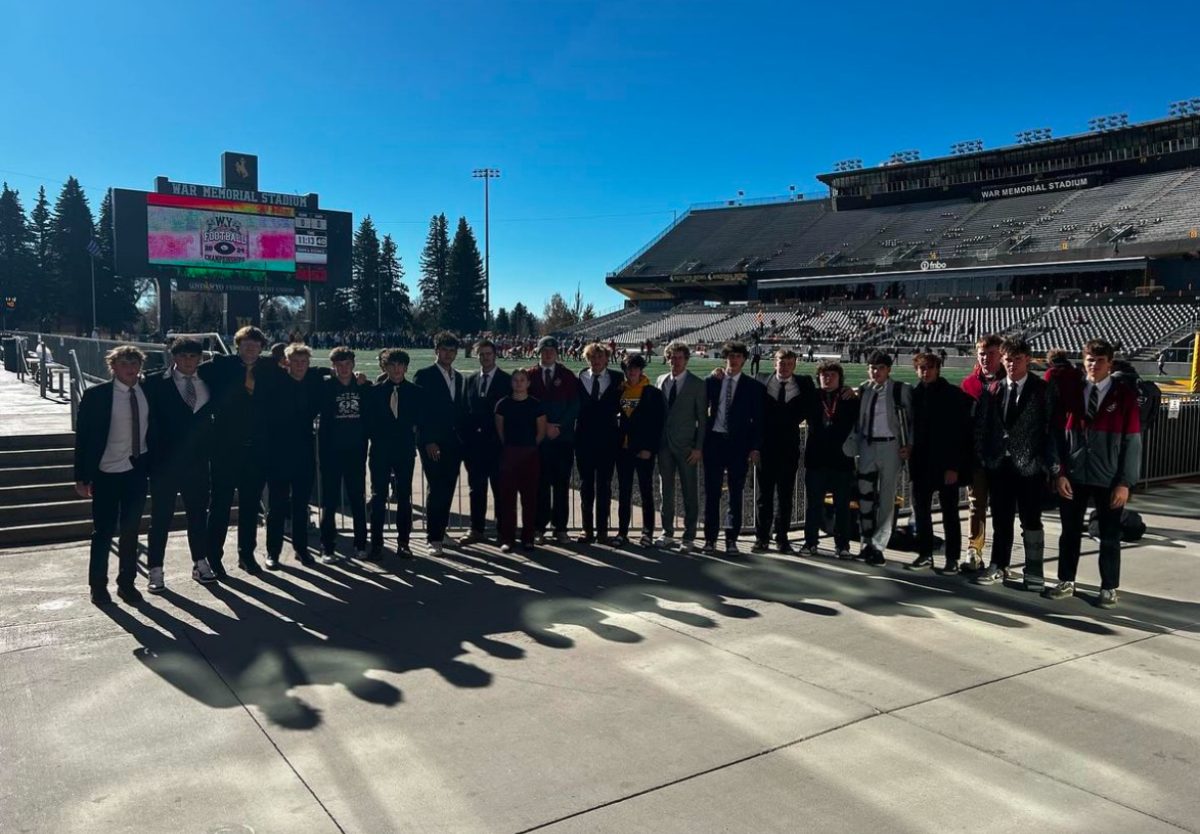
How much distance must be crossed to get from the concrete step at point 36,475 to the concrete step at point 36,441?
0.39 metres

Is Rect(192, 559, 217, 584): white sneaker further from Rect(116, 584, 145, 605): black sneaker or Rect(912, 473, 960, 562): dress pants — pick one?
Rect(912, 473, 960, 562): dress pants

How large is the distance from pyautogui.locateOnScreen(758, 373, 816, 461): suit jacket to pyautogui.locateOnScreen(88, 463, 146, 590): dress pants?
4798 mm

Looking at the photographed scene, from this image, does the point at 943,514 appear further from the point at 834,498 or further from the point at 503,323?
the point at 503,323

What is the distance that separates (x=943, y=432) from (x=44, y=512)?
791 centimetres

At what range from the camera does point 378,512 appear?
704 centimetres

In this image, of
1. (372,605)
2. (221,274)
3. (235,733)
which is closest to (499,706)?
(235,733)

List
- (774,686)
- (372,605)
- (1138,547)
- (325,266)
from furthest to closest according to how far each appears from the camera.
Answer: (325,266) < (1138,547) < (372,605) < (774,686)

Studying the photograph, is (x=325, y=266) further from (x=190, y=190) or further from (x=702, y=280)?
(x=702, y=280)

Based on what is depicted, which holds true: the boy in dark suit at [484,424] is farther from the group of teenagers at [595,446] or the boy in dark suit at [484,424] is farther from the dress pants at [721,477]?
the dress pants at [721,477]

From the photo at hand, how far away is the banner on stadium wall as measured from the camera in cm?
6150

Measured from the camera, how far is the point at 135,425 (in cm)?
584

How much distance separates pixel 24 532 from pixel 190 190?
145ft

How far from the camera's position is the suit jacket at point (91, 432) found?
5.61m

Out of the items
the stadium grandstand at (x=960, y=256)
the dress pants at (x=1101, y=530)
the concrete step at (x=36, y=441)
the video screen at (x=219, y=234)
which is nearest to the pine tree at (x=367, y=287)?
the stadium grandstand at (x=960, y=256)
